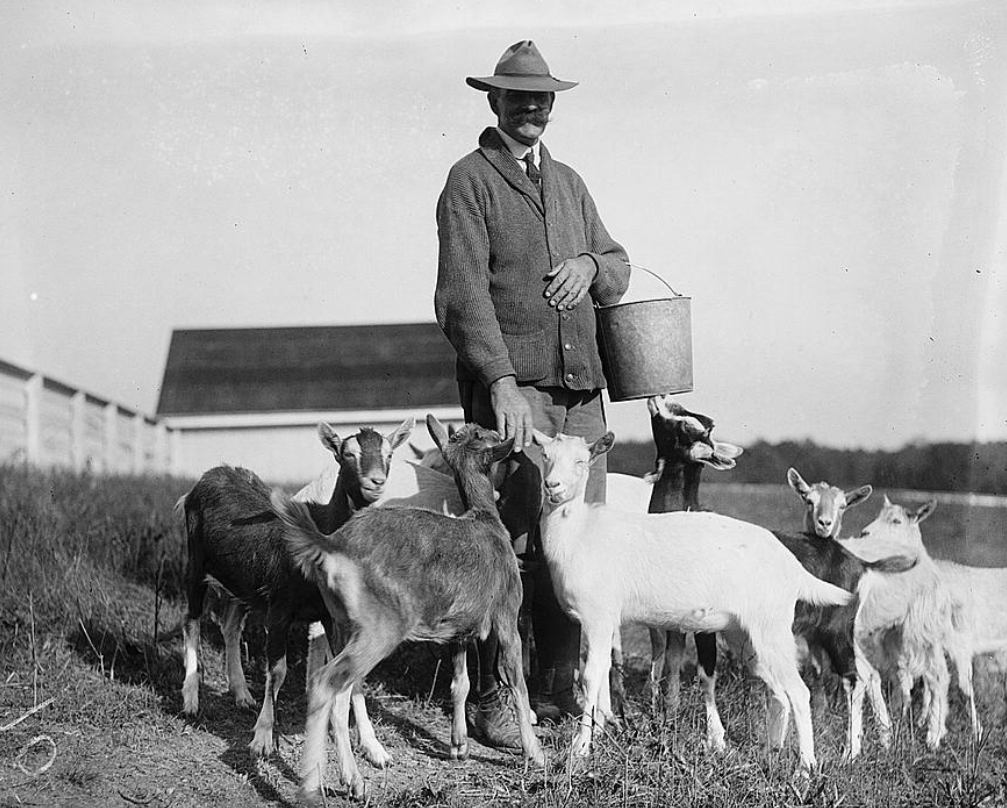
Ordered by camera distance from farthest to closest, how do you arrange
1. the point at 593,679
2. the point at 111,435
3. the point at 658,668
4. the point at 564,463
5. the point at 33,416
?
the point at 111,435, the point at 33,416, the point at 658,668, the point at 564,463, the point at 593,679

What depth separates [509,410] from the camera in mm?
5926

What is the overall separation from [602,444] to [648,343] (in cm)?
61

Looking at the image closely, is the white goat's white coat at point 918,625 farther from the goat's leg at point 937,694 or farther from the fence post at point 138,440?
the fence post at point 138,440

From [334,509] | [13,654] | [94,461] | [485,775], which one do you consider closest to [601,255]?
[334,509]

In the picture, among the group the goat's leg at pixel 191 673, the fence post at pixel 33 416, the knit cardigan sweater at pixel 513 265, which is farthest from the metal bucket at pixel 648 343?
the fence post at pixel 33 416

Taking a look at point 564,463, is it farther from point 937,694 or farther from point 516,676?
point 937,694

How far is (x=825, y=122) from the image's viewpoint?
911 centimetres

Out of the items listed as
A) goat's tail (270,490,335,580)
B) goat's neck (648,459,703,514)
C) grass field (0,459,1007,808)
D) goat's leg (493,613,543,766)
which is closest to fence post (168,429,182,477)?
grass field (0,459,1007,808)

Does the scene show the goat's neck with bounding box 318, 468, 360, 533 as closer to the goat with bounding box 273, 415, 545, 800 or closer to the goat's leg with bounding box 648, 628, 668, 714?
the goat with bounding box 273, 415, 545, 800

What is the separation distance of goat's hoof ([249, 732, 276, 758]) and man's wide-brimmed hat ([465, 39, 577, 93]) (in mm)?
3371

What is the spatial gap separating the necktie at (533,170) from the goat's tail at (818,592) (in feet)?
8.19

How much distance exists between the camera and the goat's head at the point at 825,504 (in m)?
7.56

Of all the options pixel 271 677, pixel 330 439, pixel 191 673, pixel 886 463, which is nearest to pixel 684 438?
pixel 330 439

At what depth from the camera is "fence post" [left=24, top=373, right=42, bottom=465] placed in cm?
1436
